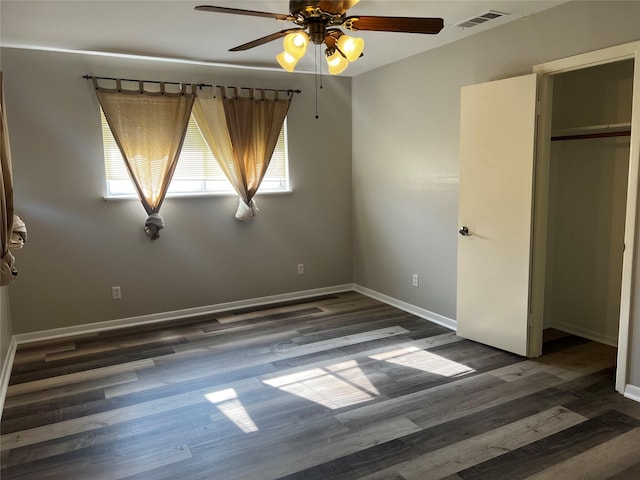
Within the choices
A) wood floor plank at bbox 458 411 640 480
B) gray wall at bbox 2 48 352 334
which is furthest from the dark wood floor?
gray wall at bbox 2 48 352 334

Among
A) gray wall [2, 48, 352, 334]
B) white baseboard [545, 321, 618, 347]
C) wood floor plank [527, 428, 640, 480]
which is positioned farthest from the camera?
gray wall [2, 48, 352, 334]

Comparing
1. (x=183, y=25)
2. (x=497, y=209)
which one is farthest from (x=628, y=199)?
(x=183, y=25)

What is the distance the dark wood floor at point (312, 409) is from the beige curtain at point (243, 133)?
5.08 feet

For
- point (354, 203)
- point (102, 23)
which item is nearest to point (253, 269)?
point (354, 203)

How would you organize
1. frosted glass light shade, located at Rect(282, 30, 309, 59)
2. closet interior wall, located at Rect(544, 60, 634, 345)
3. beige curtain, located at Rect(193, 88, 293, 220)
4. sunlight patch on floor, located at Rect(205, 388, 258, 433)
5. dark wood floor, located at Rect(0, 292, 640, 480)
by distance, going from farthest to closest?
beige curtain, located at Rect(193, 88, 293, 220) < closet interior wall, located at Rect(544, 60, 634, 345) < sunlight patch on floor, located at Rect(205, 388, 258, 433) < frosted glass light shade, located at Rect(282, 30, 309, 59) < dark wood floor, located at Rect(0, 292, 640, 480)

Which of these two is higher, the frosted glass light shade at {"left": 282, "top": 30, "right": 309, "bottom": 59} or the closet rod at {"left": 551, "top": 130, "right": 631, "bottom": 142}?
the frosted glass light shade at {"left": 282, "top": 30, "right": 309, "bottom": 59}

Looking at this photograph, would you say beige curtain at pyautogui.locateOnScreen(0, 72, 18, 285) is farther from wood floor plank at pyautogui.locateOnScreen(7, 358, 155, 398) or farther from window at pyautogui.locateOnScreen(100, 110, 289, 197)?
window at pyautogui.locateOnScreen(100, 110, 289, 197)

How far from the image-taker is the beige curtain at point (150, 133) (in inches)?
171

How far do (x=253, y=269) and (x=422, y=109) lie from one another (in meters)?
2.41

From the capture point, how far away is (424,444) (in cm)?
254

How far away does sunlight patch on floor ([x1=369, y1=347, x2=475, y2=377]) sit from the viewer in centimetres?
346

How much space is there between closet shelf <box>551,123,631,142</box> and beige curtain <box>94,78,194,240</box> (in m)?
3.38

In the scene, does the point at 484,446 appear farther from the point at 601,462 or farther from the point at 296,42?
the point at 296,42

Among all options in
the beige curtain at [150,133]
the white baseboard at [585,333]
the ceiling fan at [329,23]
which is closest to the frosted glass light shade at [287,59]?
the ceiling fan at [329,23]
